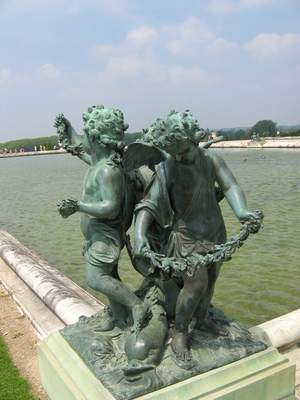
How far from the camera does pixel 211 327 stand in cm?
312

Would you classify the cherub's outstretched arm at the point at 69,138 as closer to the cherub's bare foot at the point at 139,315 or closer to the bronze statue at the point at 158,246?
the bronze statue at the point at 158,246

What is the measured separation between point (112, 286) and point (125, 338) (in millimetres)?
384

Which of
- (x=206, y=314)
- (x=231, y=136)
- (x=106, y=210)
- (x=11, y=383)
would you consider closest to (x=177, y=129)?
(x=106, y=210)

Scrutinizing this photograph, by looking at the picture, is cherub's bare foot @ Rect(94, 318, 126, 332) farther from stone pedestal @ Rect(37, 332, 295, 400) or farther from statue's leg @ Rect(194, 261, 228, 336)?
statue's leg @ Rect(194, 261, 228, 336)

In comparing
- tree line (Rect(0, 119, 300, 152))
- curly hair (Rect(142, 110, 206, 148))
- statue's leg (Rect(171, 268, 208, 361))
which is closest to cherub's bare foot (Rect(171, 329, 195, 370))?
statue's leg (Rect(171, 268, 208, 361))

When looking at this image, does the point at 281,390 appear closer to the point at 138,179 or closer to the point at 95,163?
the point at 138,179

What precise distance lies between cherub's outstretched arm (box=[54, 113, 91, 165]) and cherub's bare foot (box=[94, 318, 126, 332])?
1.24 m

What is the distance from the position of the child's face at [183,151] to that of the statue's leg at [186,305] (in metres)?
0.72

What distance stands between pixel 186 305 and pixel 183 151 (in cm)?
102

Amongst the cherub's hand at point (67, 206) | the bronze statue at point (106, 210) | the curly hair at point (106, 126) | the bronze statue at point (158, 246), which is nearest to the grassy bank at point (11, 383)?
the bronze statue at point (158, 246)

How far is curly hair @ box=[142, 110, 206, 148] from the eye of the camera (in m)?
2.63

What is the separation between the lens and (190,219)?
292cm

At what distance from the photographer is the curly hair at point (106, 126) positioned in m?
2.98

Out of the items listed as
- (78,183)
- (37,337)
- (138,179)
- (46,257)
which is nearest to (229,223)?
(46,257)
